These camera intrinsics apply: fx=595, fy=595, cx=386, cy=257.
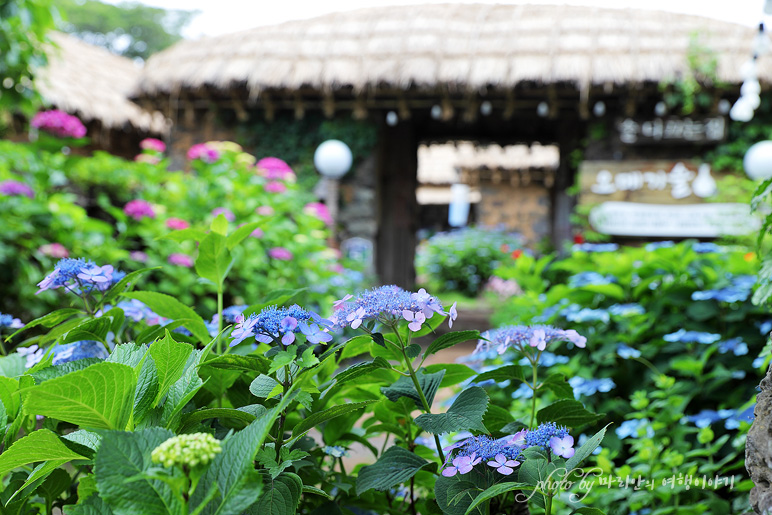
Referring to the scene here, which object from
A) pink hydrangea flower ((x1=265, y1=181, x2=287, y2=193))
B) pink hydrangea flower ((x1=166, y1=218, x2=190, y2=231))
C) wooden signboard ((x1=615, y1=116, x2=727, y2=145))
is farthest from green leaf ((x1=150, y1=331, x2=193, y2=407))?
wooden signboard ((x1=615, y1=116, x2=727, y2=145))

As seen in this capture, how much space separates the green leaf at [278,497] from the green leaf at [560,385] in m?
0.41

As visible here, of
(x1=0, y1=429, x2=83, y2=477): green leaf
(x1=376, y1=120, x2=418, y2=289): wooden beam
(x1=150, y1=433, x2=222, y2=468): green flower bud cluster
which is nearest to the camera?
(x1=150, y1=433, x2=222, y2=468): green flower bud cluster

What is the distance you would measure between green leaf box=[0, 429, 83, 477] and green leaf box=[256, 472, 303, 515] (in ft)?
0.62

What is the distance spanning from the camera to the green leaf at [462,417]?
68cm

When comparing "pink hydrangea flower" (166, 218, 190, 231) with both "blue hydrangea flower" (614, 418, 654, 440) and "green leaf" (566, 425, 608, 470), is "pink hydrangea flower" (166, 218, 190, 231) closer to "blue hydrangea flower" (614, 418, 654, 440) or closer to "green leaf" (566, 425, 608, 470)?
"blue hydrangea flower" (614, 418, 654, 440)

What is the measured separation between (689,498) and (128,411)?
4.40ft

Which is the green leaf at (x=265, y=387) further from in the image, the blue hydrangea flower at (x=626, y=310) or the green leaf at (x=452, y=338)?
→ the blue hydrangea flower at (x=626, y=310)

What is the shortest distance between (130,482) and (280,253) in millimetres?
3349

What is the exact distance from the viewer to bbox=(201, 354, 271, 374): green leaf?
0.64 metres

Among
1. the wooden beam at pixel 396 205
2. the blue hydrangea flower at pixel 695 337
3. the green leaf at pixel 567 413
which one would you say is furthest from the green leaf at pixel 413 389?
the wooden beam at pixel 396 205

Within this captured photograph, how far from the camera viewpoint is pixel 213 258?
90 cm

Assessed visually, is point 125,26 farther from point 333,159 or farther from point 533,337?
point 533,337

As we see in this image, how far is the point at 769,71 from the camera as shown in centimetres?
493

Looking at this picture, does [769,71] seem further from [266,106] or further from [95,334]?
[95,334]
